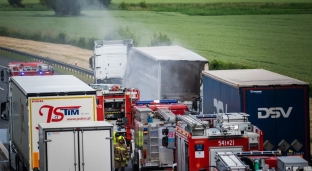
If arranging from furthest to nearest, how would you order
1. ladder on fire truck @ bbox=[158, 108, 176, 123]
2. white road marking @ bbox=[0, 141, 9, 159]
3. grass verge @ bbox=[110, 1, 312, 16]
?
grass verge @ bbox=[110, 1, 312, 16], white road marking @ bbox=[0, 141, 9, 159], ladder on fire truck @ bbox=[158, 108, 176, 123]

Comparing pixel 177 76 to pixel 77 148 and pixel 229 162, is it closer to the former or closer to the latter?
pixel 77 148

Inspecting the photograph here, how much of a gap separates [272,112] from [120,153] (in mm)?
4354

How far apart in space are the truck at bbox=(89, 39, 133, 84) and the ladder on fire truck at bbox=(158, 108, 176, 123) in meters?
15.3

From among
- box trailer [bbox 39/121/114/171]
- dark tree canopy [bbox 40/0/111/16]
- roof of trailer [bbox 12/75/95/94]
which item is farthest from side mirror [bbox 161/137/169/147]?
dark tree canopy [bbox 40/0/111/16]

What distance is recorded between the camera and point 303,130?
76.3 feet

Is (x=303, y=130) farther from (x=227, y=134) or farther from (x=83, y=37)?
(x=83, y=37)

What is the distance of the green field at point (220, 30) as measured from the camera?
49.1 m

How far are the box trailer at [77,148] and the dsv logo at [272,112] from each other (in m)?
5.17

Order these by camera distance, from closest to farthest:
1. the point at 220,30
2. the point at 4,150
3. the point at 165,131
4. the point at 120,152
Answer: the point at 165,131 < the point at 120,152 < the point at 4,150 < the point at 220,30

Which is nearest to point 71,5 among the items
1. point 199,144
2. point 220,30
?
point 220,30

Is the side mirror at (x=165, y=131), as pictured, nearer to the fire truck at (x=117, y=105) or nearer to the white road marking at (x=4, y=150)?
the fire truck at (x=117, y=105)

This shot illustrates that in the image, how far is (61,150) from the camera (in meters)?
19.5

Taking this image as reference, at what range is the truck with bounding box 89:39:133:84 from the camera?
131 feet

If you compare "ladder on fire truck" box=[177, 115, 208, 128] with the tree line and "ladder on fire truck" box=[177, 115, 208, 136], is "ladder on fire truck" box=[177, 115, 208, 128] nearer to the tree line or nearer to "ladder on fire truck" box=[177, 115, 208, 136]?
"ladder on fire truck" box=[177, 115, 208, 136]
